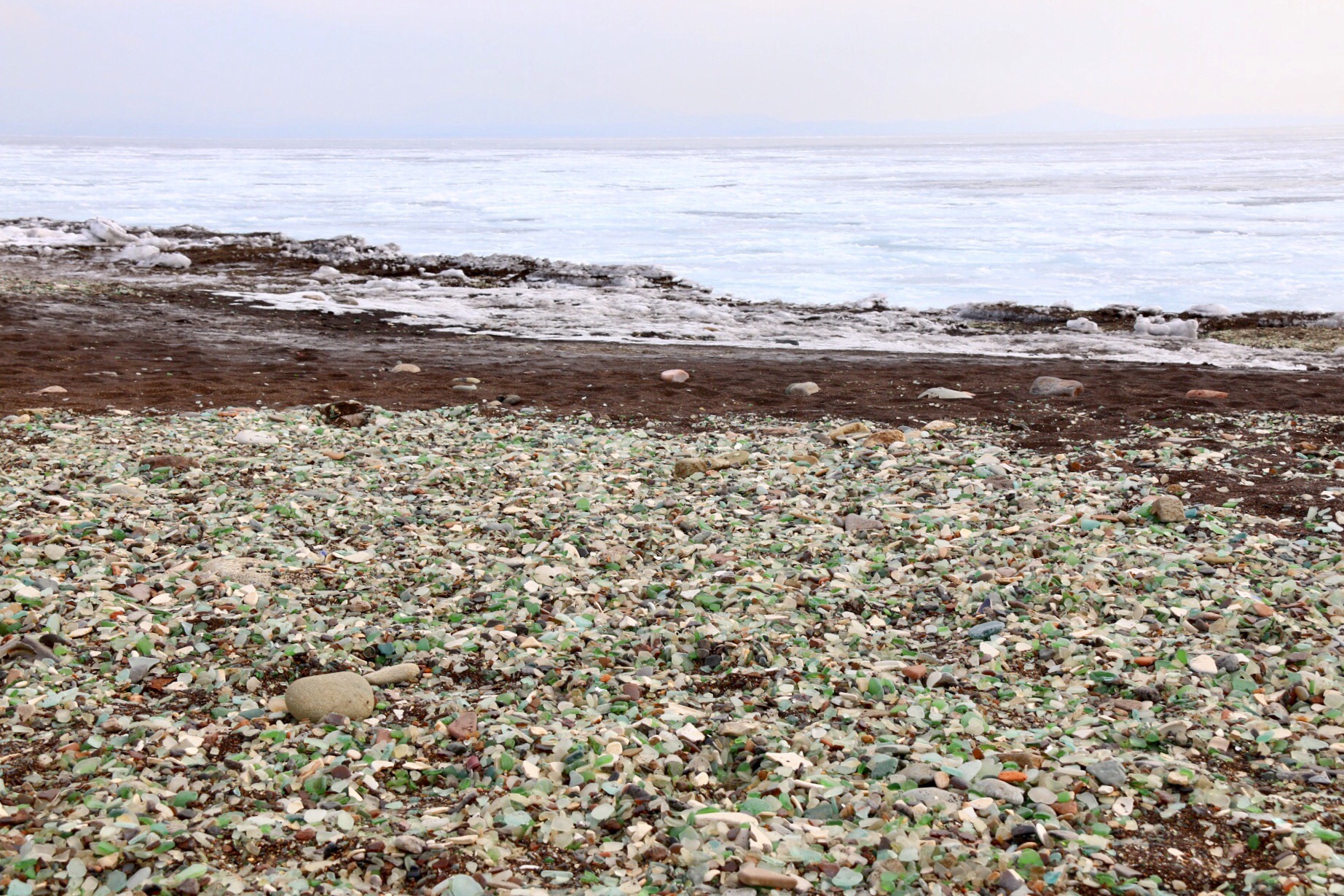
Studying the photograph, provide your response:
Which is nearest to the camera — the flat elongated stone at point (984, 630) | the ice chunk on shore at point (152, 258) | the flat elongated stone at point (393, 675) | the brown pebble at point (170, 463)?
the flat elongated stone at point (393, 675)

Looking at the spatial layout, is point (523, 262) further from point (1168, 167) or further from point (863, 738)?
point (1168, 167)

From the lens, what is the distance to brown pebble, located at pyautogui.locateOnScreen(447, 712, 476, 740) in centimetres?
440

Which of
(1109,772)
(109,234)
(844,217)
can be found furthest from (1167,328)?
(109,234)

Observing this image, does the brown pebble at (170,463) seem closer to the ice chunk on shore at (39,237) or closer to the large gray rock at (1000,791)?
the large gray rock at (1000,791)

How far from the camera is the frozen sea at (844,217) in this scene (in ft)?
71.5

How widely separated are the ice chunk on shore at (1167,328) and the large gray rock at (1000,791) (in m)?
14.6

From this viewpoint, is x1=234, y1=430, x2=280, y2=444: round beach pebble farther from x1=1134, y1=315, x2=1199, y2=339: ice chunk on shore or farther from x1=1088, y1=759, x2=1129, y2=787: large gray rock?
x1=1134, y1=315, x2=1199, y2=339: ice chunk on shore

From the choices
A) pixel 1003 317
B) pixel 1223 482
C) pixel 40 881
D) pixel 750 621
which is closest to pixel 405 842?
pixel 40 881

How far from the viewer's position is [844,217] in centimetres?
3375

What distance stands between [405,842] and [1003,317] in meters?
16.6

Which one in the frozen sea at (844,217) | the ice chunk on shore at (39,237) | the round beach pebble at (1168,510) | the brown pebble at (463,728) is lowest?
the brown pebble at (463,728)

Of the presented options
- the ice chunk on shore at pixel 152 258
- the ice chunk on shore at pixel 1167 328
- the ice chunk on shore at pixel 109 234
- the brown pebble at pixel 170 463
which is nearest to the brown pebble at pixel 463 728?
the brown pebble at pixel 170 463

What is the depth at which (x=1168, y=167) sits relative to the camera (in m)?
59.0

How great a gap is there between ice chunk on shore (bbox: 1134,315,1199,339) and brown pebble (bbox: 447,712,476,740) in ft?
49.9
